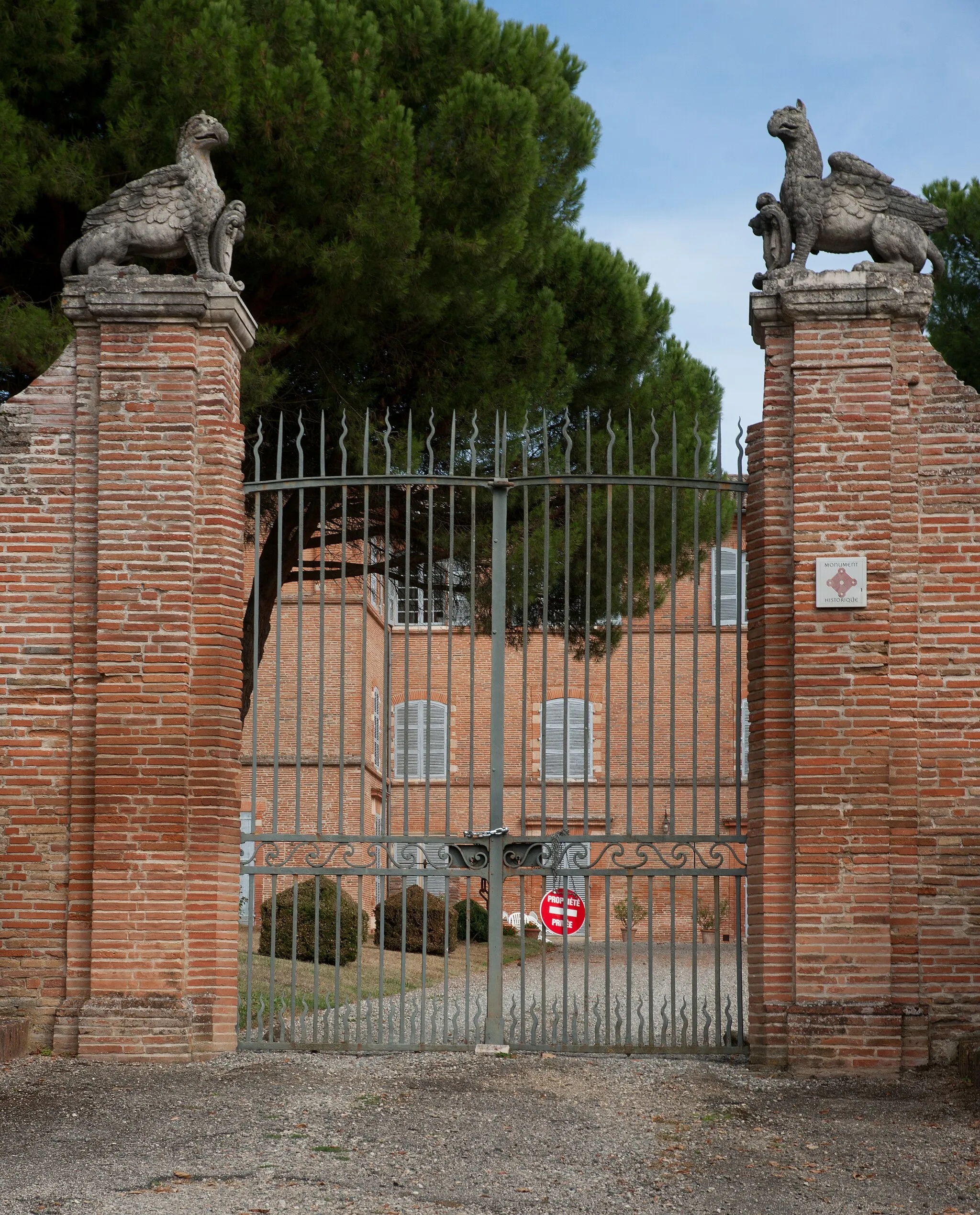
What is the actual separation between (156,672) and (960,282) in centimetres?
1026

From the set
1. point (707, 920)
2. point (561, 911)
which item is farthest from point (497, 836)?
point (707, 920)

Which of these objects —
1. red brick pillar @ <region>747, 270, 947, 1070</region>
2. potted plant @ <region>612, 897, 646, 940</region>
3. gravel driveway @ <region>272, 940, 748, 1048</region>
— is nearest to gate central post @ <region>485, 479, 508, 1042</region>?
gravel driveway @ <region>272, 940, 748, 1048</region>

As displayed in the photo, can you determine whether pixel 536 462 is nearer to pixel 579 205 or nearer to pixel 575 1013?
pixel 579 205

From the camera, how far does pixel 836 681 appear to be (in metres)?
6.92

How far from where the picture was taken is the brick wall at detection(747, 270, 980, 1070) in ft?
22.2

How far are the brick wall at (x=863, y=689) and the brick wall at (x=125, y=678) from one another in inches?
107

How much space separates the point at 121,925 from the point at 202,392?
271 centimetres

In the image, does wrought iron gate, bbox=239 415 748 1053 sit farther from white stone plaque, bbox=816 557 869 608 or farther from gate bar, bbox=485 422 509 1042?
white stone plaque, bbox=816 557 869 608

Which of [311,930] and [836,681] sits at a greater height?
[836,681]

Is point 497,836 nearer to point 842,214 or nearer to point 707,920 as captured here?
point 842,214

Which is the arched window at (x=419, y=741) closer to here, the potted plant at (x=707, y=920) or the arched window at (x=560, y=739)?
the arched window at (x=560, y=739)


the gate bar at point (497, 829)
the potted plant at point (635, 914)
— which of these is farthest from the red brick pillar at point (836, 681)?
the potted plant at point (635, 914)

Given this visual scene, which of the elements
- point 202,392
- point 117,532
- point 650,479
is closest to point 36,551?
point 117,532

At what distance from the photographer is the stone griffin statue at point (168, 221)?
291 inches
